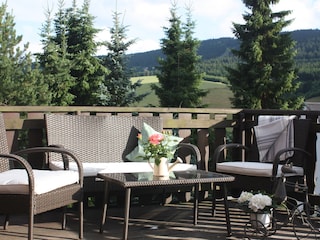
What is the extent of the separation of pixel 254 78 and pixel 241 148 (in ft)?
35.7

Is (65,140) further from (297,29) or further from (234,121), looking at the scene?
(297,29)

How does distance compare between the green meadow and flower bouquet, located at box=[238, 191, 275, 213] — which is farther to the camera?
the green meadow

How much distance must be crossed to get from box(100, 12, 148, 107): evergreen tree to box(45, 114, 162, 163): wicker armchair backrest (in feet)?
23.5

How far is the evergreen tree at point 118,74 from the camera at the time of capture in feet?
37.1

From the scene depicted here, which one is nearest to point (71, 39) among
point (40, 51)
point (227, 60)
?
point (40, 51)

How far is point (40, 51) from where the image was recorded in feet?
36.7

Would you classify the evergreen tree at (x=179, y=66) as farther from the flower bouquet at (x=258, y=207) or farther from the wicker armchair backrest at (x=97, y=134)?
the flower bouquet at (x=258, y=207)

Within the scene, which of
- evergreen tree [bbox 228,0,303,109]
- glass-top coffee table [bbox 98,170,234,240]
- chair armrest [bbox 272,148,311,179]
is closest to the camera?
glass-top coffee table [bbox 98,170,234,240]

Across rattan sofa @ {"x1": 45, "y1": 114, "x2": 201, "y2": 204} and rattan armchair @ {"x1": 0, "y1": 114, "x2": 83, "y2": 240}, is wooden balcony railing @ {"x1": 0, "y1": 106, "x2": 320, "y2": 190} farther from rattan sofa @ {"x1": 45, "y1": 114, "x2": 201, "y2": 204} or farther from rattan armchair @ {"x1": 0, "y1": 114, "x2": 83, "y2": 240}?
rattan armchair @ {"x1": 0, "y1": 114, "x2": 83, "y2": 240}

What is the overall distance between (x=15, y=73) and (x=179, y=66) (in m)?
5.02

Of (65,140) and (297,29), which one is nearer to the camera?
(65,140)

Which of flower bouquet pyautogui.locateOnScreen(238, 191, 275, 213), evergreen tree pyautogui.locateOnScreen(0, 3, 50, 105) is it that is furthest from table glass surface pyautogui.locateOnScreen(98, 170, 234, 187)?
evergreen tree pyautogui.locateOnScreen(0, 3, 50, 105)

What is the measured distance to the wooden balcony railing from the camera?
3723 millimetres

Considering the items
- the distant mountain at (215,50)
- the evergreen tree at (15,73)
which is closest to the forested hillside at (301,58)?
the distant mountain at (215,50)
